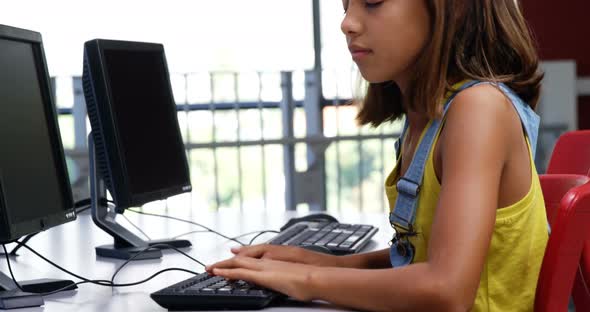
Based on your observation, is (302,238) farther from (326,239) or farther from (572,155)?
(572,155)

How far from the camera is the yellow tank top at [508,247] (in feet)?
4.38

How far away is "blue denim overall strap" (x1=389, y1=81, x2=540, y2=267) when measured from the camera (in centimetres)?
133

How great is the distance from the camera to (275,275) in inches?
50.4

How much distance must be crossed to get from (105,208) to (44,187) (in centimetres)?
37

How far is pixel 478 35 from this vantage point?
4.50ft

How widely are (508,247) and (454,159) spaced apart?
0.20 meters

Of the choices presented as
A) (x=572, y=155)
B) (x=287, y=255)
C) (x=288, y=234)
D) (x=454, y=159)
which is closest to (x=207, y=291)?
(x=287, y=255)

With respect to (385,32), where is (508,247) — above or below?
below

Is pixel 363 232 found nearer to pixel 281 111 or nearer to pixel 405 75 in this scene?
pixel 405 75

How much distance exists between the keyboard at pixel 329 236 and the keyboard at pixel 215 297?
18.6 inches

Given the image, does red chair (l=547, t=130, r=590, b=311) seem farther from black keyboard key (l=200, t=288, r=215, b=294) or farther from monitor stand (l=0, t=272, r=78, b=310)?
monitor stand (l=0, t=272, r=78, b=310)

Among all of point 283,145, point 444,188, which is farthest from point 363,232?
point 283,145

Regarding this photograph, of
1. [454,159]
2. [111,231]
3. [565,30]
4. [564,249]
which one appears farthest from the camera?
[565,30]

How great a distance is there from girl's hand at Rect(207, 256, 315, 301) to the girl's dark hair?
303 millimetres
